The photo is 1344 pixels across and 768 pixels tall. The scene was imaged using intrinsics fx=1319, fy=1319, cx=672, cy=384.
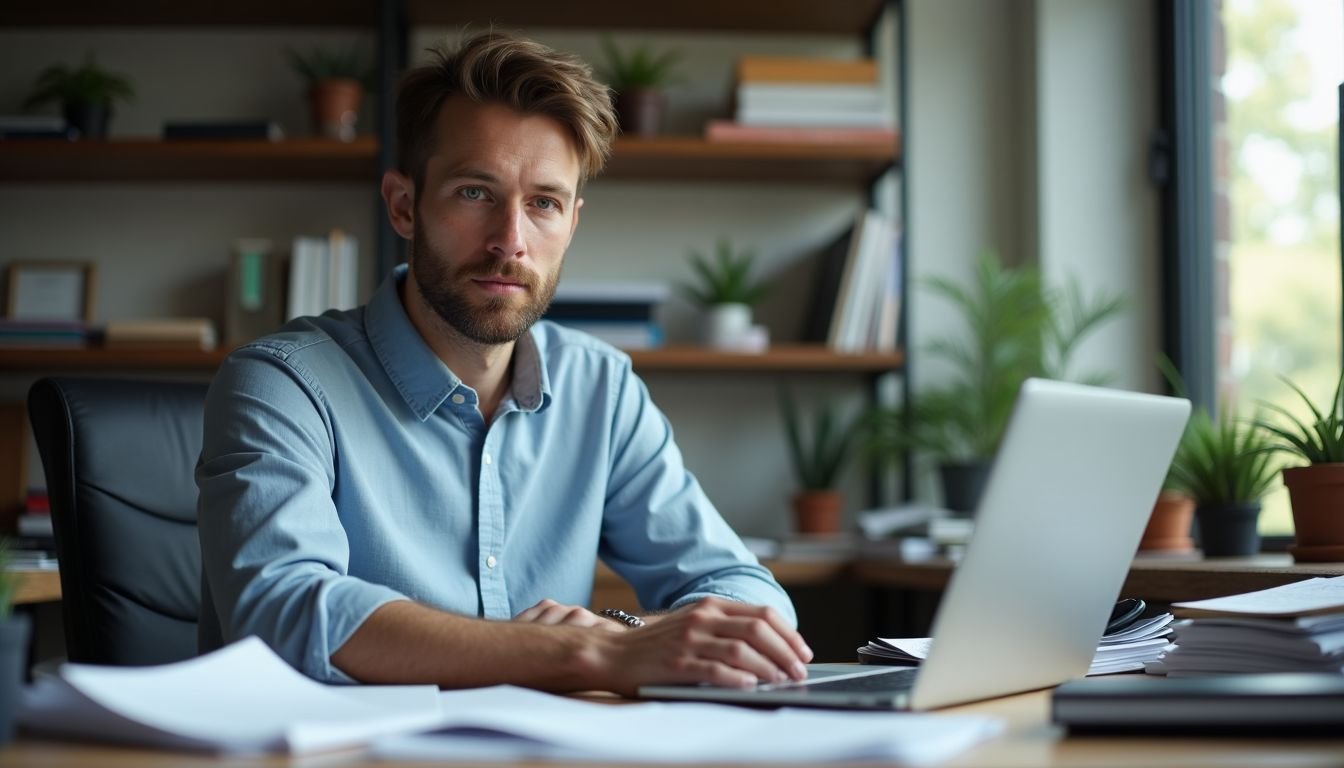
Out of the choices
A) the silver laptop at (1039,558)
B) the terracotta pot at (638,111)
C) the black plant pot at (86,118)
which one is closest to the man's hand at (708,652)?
the silver laptop at (1039,558)

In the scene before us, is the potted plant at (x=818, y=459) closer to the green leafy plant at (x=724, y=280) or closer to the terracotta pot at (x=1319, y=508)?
the green leafy plant at (x=724, y=280)

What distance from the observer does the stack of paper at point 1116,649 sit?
1.16 metres

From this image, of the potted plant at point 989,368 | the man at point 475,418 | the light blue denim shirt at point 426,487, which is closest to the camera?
the light blue denim shirt at point 426,487

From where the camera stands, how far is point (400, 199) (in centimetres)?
173

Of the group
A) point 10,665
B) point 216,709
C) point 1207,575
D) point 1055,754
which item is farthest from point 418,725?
point 1207,575

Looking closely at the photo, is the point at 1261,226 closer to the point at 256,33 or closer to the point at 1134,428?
the point at 1134,428

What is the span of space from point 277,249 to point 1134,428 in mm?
2328

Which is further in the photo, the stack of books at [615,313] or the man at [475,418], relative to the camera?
the stack of books at [615,313]

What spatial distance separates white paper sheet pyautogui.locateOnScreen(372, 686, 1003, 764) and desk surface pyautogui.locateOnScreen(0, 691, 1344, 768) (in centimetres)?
2

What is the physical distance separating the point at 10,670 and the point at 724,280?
2.24 meters

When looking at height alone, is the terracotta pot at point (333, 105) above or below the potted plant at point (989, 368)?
above

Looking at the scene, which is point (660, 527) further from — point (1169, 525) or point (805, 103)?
point (805, 103)

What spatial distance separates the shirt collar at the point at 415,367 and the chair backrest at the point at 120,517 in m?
0.32

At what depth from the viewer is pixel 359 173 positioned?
296 centimetres
